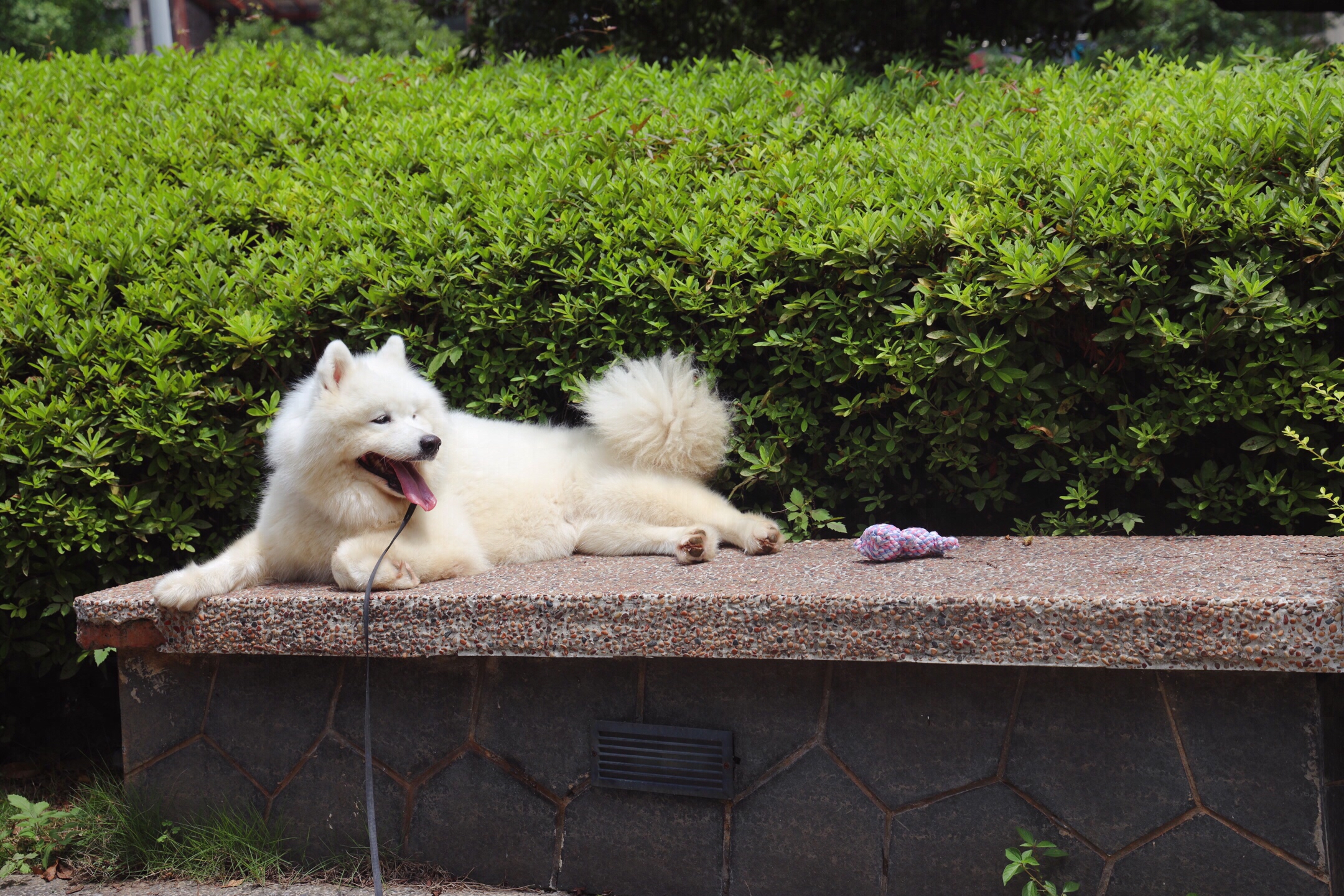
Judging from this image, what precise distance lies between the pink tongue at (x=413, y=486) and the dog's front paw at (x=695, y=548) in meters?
0.75

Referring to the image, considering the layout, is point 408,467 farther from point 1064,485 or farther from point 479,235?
point 1064,485

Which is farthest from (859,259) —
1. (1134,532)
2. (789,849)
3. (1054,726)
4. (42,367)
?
(42,367)

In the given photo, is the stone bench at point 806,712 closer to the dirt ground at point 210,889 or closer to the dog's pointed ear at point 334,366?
the dirt ground at point 210,889

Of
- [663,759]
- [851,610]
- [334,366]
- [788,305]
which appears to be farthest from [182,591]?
[788,305]

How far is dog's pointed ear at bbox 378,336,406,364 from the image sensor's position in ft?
9.64

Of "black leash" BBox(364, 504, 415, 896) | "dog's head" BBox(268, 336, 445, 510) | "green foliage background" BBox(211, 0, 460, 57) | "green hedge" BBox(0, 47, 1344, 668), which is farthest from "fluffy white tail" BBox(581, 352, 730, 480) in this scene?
"green foliage background" BBox(211, 0, 460, 57)

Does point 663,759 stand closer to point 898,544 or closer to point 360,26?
point 898,544

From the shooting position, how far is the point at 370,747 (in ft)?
8.66

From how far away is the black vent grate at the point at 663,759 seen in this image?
2508mm

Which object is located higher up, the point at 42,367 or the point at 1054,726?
the point at 42,367

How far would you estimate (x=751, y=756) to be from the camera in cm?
251

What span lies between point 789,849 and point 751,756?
249mm

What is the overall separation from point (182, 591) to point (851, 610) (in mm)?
1860

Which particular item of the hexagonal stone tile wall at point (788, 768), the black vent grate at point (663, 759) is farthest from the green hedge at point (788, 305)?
the black vent grate at point (663, 759)
